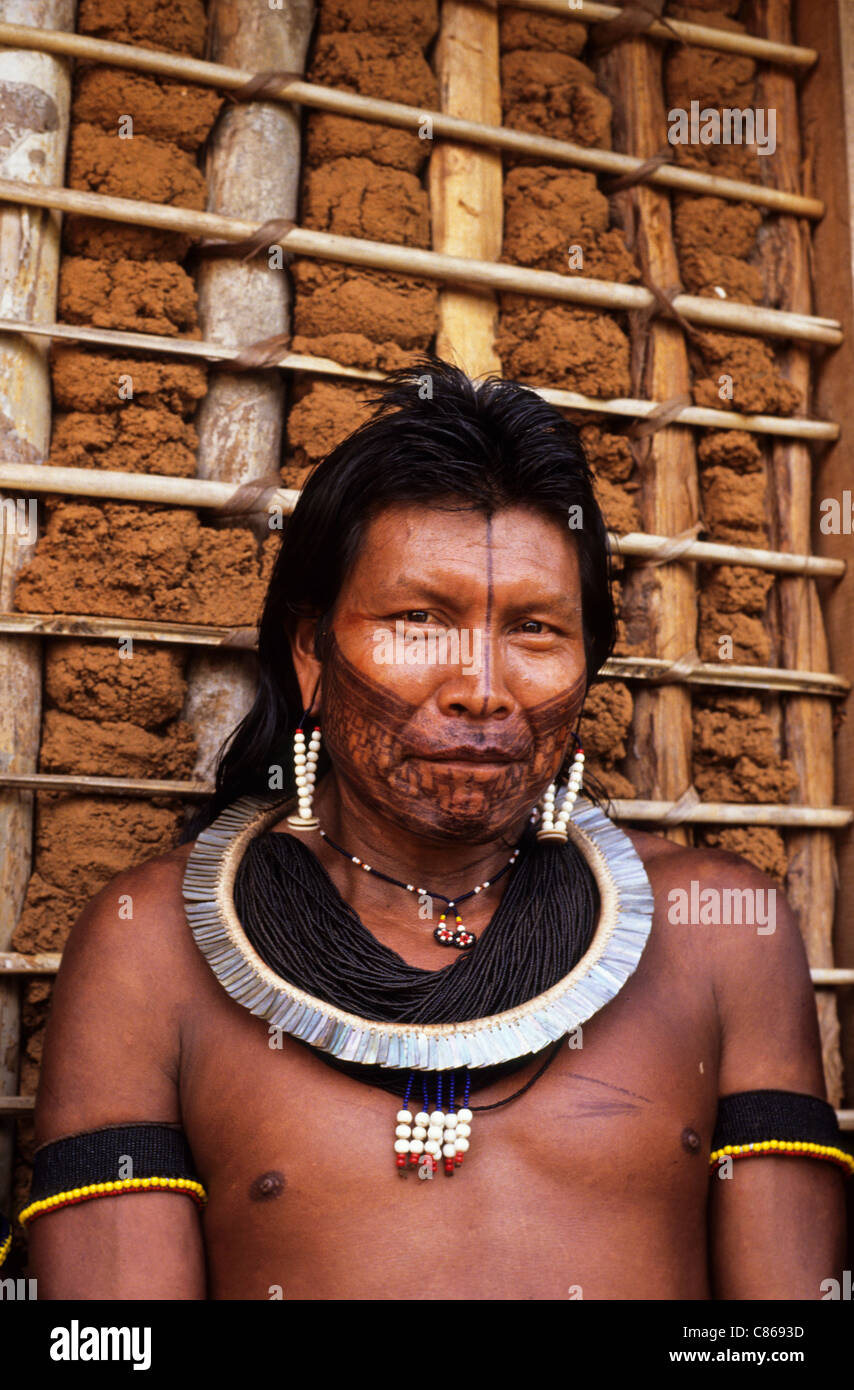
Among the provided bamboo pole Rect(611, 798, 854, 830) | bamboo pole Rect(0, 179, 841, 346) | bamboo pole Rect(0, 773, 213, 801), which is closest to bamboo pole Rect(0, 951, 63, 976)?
bamboo pole Rect(0, 773, 213, 801)

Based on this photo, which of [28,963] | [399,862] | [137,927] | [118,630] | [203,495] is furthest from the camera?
[203,495]

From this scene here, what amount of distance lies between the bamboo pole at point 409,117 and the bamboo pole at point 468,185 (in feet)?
0.24

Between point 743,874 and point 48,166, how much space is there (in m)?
2.28

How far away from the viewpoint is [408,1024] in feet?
7.66

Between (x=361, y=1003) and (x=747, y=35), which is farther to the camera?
(x=747, y=35)

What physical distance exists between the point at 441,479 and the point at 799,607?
1580mm

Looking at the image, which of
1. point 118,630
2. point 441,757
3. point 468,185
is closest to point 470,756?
point 441,757

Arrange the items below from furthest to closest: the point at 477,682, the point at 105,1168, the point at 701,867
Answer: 1. the point at 701,867
2. the point at 477,682
3. the point at 105,1168

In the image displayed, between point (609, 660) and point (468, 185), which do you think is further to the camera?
point (468, 185)

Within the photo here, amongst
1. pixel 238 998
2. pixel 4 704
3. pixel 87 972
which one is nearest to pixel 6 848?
pixel 4 704

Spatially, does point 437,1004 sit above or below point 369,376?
below

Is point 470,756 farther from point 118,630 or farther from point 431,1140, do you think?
point 118,630
